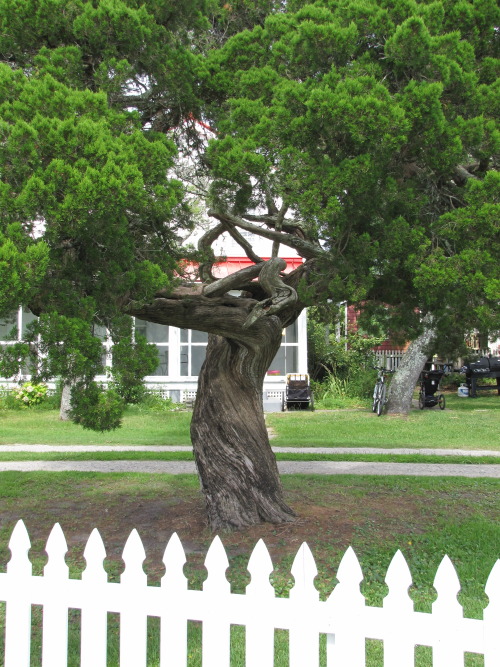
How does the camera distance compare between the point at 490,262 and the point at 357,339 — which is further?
the point at 357,339

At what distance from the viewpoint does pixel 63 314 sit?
4.07m

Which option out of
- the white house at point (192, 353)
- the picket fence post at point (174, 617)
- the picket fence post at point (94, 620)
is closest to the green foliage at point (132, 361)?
the picket fence post at point (94, 620)

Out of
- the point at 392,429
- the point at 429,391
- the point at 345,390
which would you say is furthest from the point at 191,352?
the point at 392,429

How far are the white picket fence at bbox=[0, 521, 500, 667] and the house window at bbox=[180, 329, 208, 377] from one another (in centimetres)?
1555

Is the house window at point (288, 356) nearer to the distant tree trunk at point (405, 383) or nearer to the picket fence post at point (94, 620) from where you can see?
the distant tree trunk at point (405, 383)

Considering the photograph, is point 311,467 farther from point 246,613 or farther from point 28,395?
point 28,395

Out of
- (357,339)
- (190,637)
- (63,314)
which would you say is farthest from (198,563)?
(357,339)

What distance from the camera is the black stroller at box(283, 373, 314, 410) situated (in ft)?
A: 54.5

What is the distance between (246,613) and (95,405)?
233cm

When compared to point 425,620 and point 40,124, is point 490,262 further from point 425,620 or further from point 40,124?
point 40,124

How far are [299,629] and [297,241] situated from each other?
363 centimetres

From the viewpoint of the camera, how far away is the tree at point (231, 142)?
371 centimetres

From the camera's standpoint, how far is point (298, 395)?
16594mm

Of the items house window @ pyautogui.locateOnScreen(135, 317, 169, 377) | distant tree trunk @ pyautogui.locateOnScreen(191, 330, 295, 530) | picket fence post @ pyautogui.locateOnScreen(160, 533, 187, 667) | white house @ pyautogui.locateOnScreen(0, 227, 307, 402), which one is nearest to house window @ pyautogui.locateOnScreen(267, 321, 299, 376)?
white house @ pyautogui.locateOnScreen(0, 227, 307, 402)
